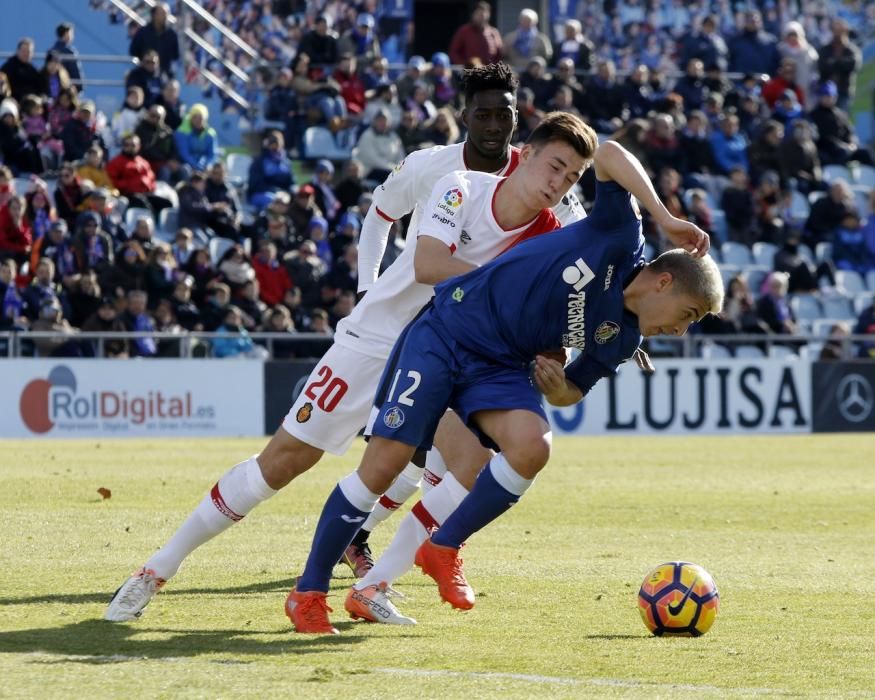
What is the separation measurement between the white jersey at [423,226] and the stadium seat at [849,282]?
65.6 feet

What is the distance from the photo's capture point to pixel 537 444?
6727 millimetres

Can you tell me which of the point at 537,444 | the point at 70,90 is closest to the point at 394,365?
the point at 537,444

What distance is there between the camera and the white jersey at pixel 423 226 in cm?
728

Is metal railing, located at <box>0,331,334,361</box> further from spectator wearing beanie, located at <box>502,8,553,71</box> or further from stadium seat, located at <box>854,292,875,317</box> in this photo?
stadium seat, located at <box>854,292,875,317</box>

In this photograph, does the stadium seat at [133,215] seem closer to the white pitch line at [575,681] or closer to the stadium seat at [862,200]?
the stadium seat at [862,200]

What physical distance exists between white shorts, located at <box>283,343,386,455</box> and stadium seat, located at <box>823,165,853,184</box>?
77.4ft

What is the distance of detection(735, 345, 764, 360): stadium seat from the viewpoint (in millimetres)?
24953


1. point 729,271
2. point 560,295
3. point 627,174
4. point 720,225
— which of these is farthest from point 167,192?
point 627,174

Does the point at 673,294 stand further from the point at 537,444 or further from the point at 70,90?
the point at 70,90

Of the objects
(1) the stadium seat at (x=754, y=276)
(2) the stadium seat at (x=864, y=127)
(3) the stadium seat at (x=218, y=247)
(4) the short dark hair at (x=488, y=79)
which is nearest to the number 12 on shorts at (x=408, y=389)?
(4) the short dark hair at (x=488, y=79)

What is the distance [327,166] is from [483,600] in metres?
17.0

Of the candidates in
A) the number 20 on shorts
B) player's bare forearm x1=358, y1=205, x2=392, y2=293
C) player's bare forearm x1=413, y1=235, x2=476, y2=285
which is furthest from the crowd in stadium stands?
player's bare forearm x1=413, y1=235, x2=476, y2=285

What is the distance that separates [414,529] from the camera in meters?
7.39

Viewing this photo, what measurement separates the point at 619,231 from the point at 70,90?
16.9 metres
